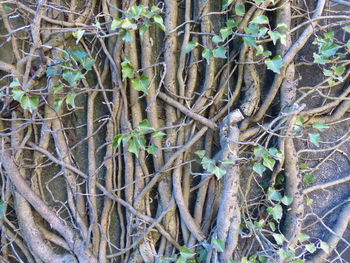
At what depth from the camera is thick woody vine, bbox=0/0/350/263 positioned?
138 cm

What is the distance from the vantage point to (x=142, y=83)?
1316mm

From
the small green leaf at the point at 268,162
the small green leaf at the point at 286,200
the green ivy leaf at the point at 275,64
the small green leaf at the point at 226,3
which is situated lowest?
the small green leaf at the point at 286,200

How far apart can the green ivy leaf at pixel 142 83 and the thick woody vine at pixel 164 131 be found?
44mm

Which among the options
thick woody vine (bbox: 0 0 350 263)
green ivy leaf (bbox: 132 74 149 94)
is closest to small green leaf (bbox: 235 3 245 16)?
thick woody vine (bbox: 0 0 350 263)

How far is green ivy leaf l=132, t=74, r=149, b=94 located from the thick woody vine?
4 centimetres

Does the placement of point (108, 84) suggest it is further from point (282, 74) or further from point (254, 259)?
point (254, 259)

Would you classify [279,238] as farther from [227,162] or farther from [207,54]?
[207,54]

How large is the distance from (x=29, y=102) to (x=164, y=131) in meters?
0.55

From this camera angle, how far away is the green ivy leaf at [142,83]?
51.6 inches

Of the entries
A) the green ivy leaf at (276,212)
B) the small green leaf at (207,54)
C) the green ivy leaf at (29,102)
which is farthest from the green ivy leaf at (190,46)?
the green ivy leaf at (276,212)

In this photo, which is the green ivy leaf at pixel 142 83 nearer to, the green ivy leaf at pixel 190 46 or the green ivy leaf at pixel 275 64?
the green ivy leaf at pixel 190 46

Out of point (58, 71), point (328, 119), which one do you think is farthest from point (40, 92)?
point (328, 119)

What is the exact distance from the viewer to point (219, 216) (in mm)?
1332

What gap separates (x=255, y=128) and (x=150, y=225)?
602mm
